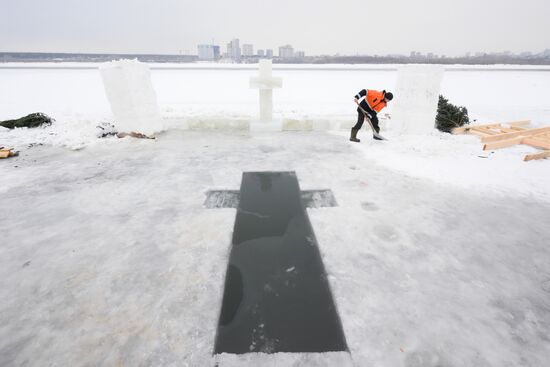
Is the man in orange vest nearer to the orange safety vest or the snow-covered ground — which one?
the orange safety vest

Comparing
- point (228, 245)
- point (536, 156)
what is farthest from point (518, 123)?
point (228, 245)

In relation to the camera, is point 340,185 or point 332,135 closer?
point 340,185

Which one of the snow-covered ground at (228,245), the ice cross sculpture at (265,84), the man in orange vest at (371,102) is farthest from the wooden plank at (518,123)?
the ice cross sculpture at (265,84)

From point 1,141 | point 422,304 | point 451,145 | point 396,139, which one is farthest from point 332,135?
point 1,141

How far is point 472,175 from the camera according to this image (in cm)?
486

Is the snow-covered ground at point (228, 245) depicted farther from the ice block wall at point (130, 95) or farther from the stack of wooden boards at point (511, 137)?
the ice block wall at point (130, 95)

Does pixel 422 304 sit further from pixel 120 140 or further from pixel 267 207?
pixel 120 140

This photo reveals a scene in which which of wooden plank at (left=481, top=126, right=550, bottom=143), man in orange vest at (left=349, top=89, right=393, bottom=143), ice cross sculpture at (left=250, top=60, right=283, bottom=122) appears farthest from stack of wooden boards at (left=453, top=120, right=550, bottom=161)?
ice cross sculpture at (left=250, top=60, right=283, bottom=122)

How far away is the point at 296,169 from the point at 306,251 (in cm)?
237

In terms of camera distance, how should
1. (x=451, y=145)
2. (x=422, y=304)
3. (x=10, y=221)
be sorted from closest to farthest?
(x=422, y=304) → (x=10, y=221) → (x=451, y=145)

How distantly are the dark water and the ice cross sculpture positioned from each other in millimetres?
4752

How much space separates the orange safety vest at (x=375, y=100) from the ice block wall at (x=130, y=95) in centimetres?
520

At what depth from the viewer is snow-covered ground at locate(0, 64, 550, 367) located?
6.60 ft

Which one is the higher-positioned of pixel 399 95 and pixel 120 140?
pixel 399 95
